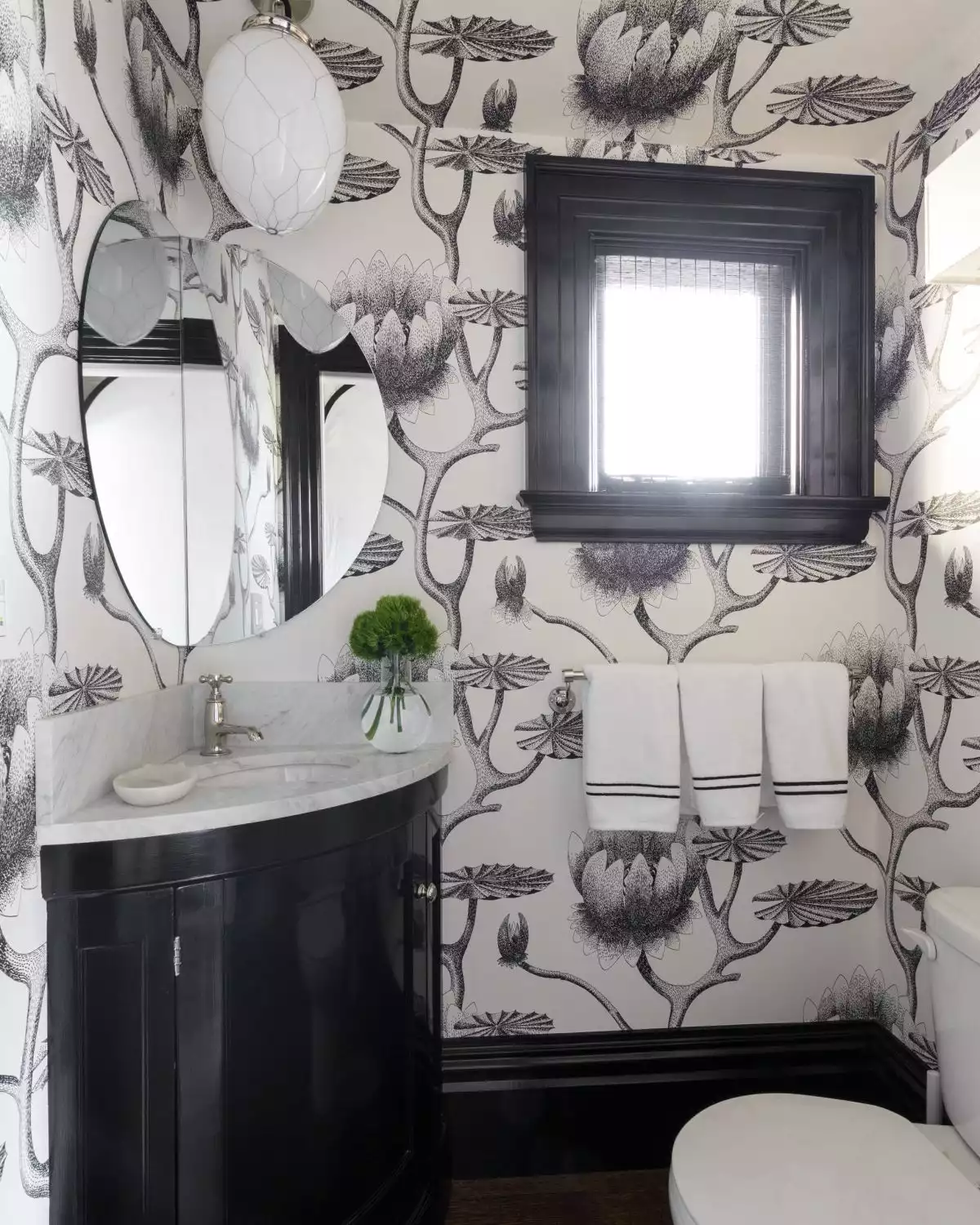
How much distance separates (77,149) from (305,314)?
0.55 m

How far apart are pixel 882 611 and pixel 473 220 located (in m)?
1.28

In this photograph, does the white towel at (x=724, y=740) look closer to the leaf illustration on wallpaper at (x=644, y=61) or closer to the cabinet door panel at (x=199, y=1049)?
the cabinet door panel at (x=199, y=1049)

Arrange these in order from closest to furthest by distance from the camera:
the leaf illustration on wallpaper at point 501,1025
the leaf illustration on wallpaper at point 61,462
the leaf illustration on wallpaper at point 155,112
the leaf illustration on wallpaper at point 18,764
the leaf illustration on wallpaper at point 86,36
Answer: the leaf illustration on wallpaper at point 18,764 < the leaf illustration on wallpaper at point 61,462 < the leaf illustration on wallpaper at point 86,36 < the leaf illustration on wallpaper at point 155,112 < the leaf illustration on wallpaper at point 501,1025

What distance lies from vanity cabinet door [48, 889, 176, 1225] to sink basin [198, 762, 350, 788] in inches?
15.5

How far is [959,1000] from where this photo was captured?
1296 mm

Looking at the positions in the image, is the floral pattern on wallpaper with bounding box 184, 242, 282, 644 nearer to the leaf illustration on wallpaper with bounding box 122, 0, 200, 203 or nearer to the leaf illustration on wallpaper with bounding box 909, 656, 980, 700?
the leaf illustration on wallpaper with bounding box 122, 0, 200, 203

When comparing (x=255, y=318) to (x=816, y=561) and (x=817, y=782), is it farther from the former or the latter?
(x=817, y=782)

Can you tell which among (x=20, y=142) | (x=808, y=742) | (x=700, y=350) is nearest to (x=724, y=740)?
(x=808, y=742)

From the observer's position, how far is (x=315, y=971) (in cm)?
123

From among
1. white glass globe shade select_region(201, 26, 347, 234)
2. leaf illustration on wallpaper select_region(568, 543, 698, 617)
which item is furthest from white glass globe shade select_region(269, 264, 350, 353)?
leaf illustration on wallpaper select_region(568, 543, 698, 617)

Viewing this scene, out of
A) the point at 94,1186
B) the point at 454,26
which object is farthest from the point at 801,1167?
the point at 454,26

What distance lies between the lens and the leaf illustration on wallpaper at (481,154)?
5.69ft

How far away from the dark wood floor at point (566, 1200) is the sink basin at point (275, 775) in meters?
0.93

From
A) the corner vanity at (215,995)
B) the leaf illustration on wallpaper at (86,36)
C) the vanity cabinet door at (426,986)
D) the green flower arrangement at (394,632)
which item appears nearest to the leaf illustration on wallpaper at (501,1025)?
the vanity cabinet door at (426,986)
